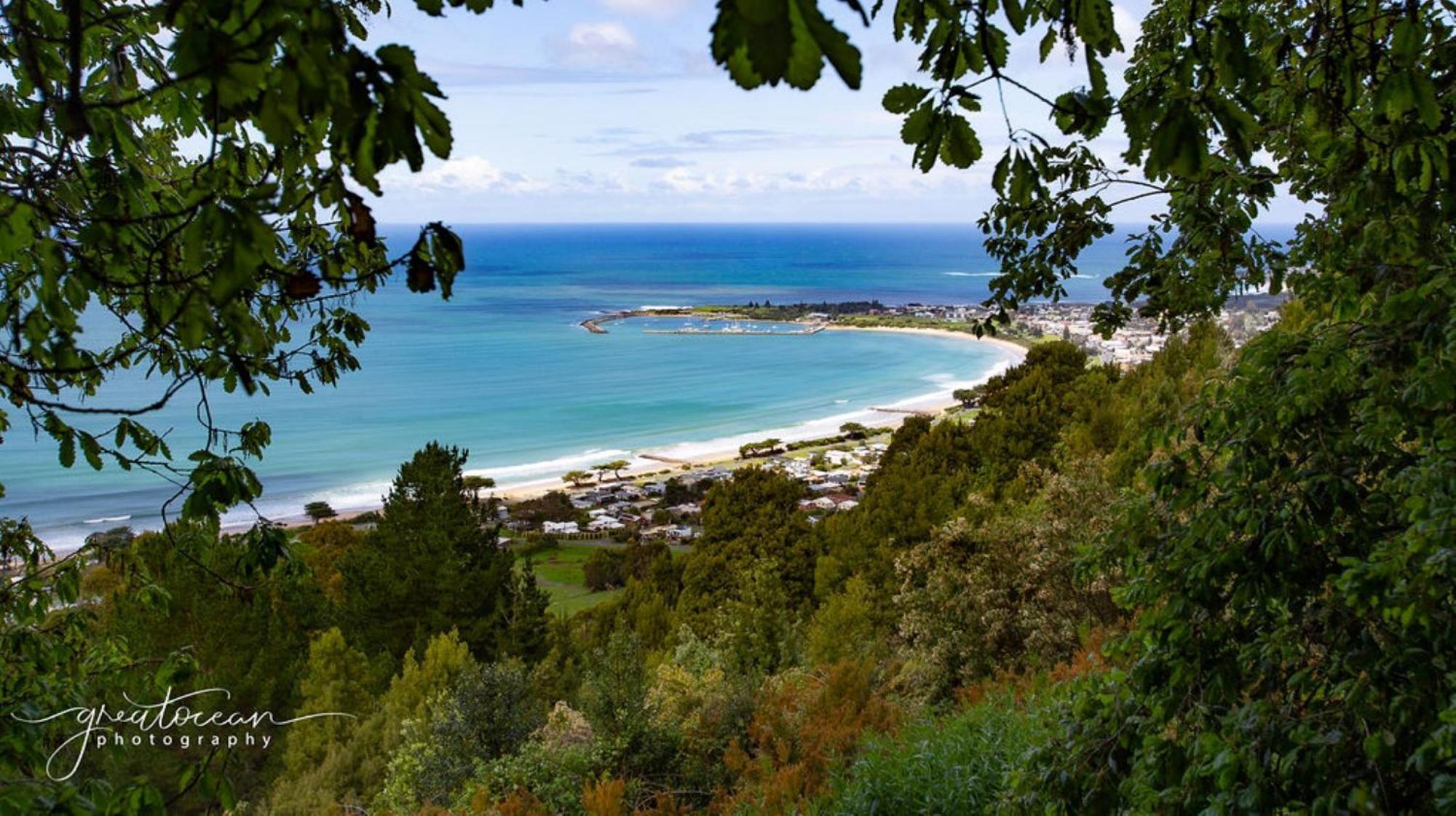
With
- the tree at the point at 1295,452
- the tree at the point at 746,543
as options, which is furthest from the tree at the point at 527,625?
the tree at the point at 1295,452

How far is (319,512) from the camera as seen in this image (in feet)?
93.2

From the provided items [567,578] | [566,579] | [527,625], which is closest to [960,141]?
[527,625]

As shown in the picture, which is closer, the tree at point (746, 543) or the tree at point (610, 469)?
the tree at point (746, 543)

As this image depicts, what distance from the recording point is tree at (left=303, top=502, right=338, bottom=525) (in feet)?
92.8

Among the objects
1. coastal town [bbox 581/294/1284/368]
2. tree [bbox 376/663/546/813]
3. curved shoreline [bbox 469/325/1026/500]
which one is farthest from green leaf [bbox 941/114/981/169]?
coastal town [bbox 581/294/1284/368]

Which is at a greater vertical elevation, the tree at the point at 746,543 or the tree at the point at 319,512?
the tree at the point at 746,543

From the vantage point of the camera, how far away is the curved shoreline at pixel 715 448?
108ft

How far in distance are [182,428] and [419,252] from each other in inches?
1746

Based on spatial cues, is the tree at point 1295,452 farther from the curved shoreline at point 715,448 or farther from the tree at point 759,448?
the tree at point 759,448

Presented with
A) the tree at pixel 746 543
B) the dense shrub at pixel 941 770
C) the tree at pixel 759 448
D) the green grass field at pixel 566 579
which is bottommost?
the green grass field at pixel 566 579

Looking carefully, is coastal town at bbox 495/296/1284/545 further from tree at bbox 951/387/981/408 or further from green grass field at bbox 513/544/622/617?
tree at bbox 951/387/981/408

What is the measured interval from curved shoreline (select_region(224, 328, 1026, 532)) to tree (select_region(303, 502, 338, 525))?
10.5 inches

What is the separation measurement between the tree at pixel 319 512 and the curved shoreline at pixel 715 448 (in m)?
0.27

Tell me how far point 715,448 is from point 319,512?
15807mm
